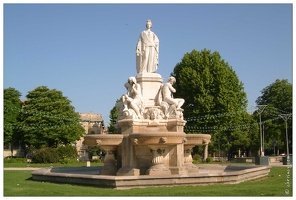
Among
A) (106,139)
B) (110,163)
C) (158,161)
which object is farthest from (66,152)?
(158,161)

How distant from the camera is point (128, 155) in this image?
691 inches

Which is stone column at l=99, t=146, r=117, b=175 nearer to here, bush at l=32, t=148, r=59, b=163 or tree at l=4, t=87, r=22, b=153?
bush at l=32, t=148, r=59, b=163

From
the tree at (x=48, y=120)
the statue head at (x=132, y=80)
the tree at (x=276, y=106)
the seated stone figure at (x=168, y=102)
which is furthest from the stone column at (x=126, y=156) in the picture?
the tree at (x=276, y=106)

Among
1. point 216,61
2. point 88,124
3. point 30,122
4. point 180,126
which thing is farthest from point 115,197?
point 88,124

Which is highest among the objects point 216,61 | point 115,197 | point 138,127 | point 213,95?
point 216,61

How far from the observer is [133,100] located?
18.8 metres

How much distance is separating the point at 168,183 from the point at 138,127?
4.21 m

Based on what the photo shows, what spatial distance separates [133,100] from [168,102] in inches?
59.3

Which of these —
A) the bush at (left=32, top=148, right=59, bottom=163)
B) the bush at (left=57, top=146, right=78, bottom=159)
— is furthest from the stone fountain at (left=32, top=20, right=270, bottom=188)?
the bush at (left=57, top=146, right=78, bottom=159)

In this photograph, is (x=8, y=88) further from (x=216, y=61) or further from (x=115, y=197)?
(x=115, y=197)

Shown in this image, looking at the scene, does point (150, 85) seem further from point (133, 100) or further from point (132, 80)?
point (133, 100)

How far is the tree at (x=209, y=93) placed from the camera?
41750mm

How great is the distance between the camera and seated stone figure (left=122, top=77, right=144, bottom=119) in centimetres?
1853

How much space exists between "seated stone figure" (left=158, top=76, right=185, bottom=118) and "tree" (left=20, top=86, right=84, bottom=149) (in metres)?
36.8
